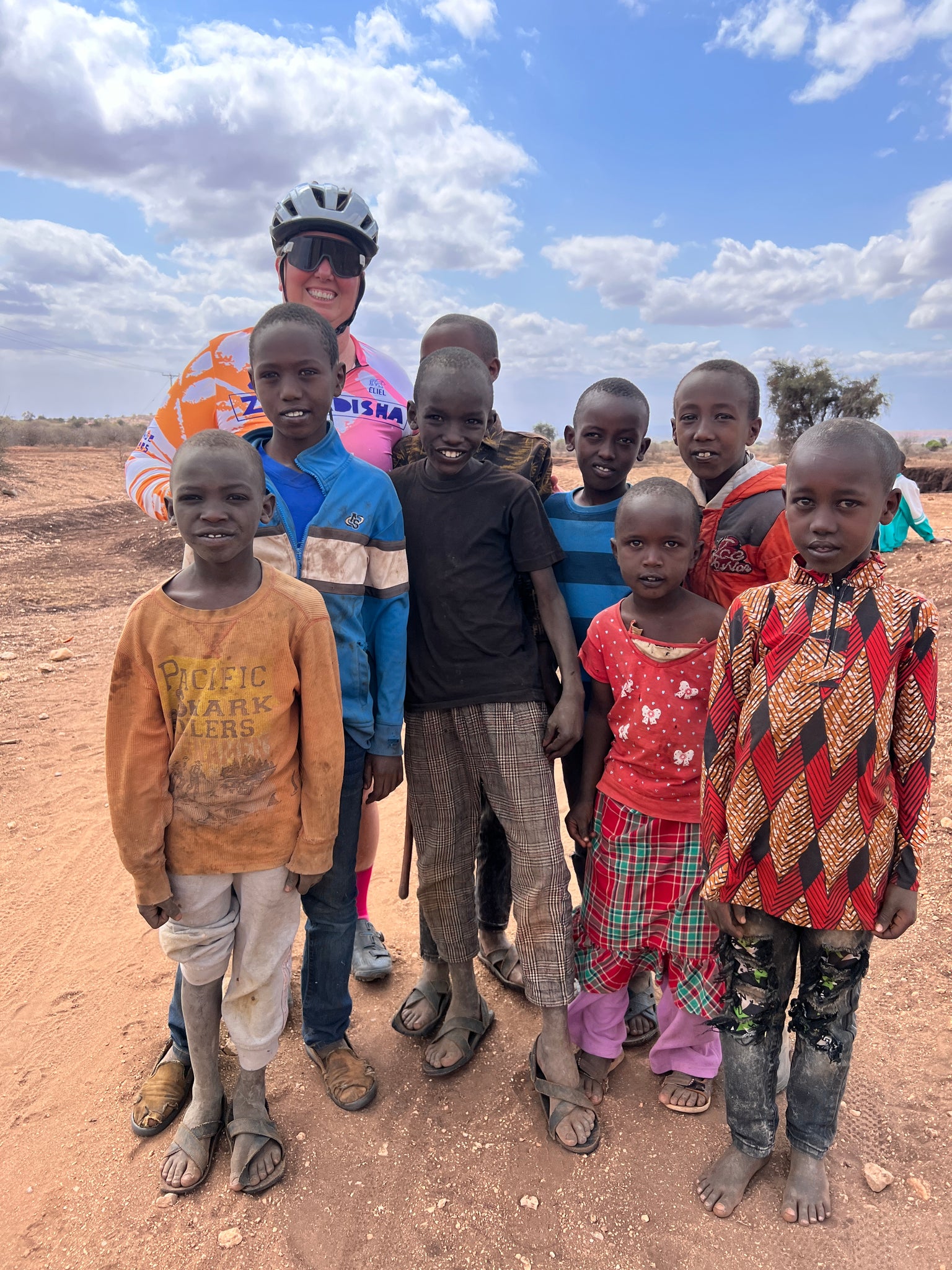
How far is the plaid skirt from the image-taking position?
2322 millimetres

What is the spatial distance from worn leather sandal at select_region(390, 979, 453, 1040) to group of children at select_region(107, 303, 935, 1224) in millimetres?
14

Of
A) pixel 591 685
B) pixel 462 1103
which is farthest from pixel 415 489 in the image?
pixel 462 1103

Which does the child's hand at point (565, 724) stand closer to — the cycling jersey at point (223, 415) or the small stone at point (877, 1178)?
the cycling jersey at point (223, 415)

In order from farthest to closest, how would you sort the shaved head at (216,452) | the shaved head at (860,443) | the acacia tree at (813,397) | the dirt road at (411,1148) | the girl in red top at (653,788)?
the acacia tree at (813,397), the girl in red top at (653,788), the dirt road at (411,1148), the shaved head at (216,452), the shaved head at (860,443)

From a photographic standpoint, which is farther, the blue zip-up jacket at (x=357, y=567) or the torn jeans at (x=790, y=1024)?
the blue zip-up jacket at (x=357, y=567)

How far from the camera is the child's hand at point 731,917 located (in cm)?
199

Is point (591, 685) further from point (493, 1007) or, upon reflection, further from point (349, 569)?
point (493, 1007)

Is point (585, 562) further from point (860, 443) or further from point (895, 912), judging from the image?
point (895, 912)

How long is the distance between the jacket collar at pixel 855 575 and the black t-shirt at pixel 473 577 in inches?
29.0

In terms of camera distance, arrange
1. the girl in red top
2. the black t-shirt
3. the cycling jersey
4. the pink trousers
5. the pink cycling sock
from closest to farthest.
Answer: the girl in red top < the black t-shirt < the pink trousers < the cycling jersey < the pink cycling sock

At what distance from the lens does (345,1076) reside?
251cm

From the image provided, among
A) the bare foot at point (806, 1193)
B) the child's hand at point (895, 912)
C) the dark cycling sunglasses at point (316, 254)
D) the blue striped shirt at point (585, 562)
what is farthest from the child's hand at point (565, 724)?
the dark cycling sunglasses at point (316, 254)

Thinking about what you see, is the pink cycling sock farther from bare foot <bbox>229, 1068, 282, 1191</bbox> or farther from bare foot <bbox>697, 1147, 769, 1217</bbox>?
bare foot <bbox>697, 1147, 769, 1217</bbox>

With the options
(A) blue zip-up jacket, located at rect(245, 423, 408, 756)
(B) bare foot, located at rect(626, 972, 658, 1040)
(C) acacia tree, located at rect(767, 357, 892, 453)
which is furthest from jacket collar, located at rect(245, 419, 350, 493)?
(C) acacia tree, located at rect(767, 357, 892, 453)
